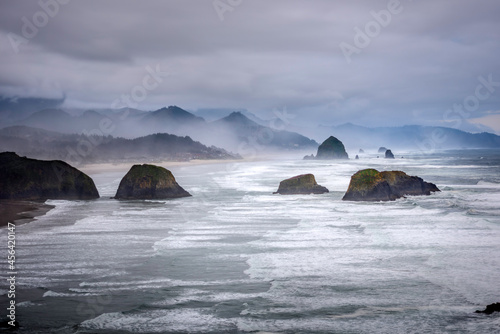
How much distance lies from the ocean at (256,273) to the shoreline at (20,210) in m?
1.04

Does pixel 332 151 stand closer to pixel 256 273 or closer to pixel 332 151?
pixel 332 151

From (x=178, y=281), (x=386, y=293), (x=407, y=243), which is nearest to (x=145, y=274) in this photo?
(x=178, y=281)

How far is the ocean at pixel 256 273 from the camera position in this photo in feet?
28.7

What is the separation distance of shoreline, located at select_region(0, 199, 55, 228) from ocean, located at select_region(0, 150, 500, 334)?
104 centimetres

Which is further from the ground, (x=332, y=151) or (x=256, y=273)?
(x=332, y=151)

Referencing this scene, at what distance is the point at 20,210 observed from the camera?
24.9 m

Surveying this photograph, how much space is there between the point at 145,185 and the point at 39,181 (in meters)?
7.17

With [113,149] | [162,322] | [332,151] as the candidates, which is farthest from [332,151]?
[162,322]

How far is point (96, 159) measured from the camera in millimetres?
107312

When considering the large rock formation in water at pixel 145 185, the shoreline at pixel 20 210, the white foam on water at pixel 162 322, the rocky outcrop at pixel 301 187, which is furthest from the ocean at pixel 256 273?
the rocky outcrop at pixel 301 187

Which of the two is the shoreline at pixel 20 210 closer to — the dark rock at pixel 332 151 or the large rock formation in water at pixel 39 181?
the large rock formation in water at pixel 39 181

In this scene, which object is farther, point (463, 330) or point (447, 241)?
point (447, 241)

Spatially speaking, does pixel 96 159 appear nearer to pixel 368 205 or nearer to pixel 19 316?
pixel 368 205

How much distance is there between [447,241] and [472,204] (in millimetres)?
13517
